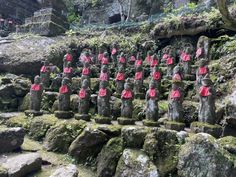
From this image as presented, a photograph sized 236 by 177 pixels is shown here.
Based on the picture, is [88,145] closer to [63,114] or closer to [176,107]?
[63,114]

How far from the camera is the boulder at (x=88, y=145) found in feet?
25.7

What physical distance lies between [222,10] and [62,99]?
216 inches

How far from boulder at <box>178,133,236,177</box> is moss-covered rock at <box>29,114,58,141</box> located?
459cm

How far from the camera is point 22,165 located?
6.92 meters

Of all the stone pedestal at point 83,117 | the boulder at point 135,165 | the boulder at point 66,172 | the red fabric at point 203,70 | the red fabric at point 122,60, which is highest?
the red fabric at point 122,60

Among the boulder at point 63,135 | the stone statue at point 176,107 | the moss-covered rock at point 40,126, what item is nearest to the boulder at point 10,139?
the boulder at point 63,135

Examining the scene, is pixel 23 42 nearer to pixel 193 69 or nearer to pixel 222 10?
pixel 193 69

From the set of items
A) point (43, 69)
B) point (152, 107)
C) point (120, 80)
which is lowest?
point (152, 107)

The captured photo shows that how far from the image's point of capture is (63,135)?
8695 mm

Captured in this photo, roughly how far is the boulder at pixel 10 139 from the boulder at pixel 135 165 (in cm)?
260

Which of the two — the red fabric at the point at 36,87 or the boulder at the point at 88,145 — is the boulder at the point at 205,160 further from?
the red fabric at the point at 36,87

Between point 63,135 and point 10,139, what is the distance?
1.43m

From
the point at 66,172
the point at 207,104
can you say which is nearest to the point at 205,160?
the point at 207,104


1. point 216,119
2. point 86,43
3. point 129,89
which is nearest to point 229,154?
point 216,119
